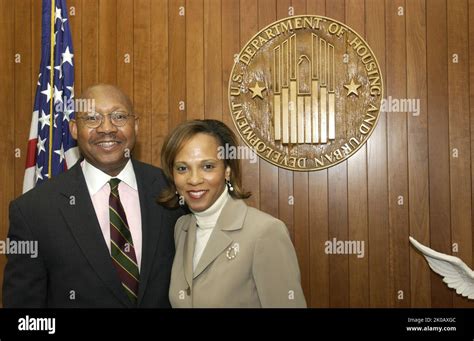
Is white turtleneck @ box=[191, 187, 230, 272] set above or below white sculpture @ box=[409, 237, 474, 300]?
above

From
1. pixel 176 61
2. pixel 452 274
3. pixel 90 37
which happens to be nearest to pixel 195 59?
pixel 176 61

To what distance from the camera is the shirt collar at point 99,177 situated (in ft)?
7.42

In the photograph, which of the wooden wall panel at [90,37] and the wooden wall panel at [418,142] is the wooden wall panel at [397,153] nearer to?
the wooden wall panel at [418,142]

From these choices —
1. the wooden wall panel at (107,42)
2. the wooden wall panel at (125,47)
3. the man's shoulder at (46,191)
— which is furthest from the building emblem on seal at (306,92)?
the man's shoulder at (46,191)

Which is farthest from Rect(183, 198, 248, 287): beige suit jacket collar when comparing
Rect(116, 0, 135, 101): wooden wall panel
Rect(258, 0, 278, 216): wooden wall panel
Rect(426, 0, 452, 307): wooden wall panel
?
Rect(426, 0, 452, 307): wooden wall panel

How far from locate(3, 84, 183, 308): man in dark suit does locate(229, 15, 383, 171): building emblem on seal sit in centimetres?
128

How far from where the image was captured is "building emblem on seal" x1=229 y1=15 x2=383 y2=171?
11.3 feet

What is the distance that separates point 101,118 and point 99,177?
0.25 metres

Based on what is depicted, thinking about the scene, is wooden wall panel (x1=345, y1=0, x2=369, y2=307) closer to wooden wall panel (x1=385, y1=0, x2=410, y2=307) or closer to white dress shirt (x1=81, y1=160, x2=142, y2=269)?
wooden wall panel (x1=385, y1=0, x2=410, y2=307)

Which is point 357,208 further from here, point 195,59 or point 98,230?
point 98,230

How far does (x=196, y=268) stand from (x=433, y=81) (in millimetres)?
2180

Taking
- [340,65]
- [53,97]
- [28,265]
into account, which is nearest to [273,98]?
[340,65]

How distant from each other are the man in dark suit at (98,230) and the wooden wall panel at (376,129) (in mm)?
1238
